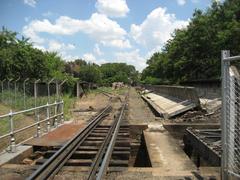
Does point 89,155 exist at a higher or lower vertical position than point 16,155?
lower

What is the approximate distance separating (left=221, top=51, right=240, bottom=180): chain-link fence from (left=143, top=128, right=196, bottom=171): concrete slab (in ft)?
7.01

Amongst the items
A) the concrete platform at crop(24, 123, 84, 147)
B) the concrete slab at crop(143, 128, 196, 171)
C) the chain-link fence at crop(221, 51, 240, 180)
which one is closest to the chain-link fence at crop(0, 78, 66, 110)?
the concrete platform at crop(24, 123, 84, 147)

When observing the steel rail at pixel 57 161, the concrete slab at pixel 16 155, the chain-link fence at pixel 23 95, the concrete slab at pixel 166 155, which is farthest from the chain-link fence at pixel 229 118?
the chain-link fence at pixel 23 95

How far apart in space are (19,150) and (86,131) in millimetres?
4699

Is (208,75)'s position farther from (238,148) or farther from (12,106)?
(238,148)

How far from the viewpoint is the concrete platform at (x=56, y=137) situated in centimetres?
1240

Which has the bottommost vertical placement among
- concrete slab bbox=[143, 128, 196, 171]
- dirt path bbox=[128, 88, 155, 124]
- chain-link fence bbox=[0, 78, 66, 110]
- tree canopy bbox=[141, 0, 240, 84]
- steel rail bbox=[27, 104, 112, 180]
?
dirt path bbox=[128, 88, 155, 124]

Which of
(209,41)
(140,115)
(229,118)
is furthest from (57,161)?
(209,41)

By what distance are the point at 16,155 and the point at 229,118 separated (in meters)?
6.06

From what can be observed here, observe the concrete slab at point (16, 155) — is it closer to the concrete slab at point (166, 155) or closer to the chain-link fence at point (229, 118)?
the concrete slab at point (166, 155)

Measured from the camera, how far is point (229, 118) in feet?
21.3

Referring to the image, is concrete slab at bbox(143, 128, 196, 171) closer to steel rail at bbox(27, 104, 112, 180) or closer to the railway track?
the railway track

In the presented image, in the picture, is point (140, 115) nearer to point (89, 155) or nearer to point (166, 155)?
point (89, 155)

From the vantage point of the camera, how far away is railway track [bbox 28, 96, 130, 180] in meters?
8.68
